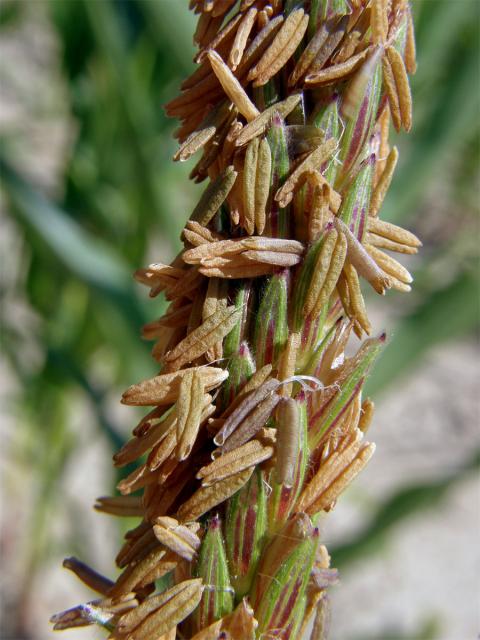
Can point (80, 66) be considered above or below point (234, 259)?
above

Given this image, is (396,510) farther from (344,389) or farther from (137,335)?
(344,389)

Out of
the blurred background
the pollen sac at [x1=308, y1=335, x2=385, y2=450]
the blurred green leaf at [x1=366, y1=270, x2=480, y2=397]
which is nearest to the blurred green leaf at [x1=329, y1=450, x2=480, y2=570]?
the blurred background

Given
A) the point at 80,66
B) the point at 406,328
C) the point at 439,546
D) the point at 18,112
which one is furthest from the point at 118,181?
the point at 18,112

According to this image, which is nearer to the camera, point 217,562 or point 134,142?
point 217,562

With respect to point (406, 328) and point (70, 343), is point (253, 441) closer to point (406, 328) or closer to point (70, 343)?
point (406, 328)

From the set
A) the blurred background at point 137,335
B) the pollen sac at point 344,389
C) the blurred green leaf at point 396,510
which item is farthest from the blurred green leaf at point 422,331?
the pollen sac at point 344,389

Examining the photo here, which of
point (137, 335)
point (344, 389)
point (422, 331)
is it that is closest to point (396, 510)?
point (422, 331)
